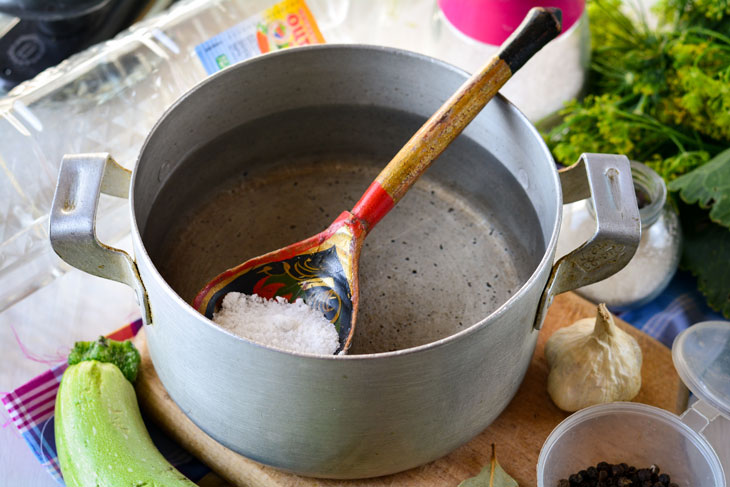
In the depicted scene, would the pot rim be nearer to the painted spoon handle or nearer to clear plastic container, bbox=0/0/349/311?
the painted spoon handle

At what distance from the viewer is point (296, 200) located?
904mm

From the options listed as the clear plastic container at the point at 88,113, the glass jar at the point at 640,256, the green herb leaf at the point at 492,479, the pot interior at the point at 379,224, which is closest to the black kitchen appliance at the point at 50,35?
the clear plastic container at the point at 88,113

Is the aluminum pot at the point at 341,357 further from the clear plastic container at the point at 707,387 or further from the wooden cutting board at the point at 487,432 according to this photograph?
the clear plastic container at the point at 707,387

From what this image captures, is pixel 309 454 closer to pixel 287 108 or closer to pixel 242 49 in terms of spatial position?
pixel 287 108

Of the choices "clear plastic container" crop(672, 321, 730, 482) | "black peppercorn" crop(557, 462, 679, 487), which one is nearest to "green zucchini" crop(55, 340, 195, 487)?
"black peppercorn" crop(557, 462, 679, 487)

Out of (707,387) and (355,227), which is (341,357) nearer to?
(355,227)

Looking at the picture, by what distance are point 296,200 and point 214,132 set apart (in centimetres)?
13

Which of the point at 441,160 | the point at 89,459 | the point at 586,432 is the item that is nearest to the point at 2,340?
the point at 89,459

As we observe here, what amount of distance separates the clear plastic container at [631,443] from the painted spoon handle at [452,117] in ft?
0.89

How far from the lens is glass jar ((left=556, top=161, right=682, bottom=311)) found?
880mm

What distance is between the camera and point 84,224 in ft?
1.93

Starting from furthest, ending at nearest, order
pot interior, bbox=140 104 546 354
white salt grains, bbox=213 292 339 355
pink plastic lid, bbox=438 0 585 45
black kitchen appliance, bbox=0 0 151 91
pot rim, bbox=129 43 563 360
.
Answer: black kitchen appliance, bbox=0 0 151 91 < pink plastic lid, bbox=438 0 585 45 < pot interior, bbox=140 104 546 354 < white salt grains, bbox=213 292 339 355 < pot rim, bbox=129 43 563 360

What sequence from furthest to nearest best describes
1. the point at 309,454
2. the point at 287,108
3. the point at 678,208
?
1. the point at 678,208
2. the point at 287,108
3. the point at 309,454

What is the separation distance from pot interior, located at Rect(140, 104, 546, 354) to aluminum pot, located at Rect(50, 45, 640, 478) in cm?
5
